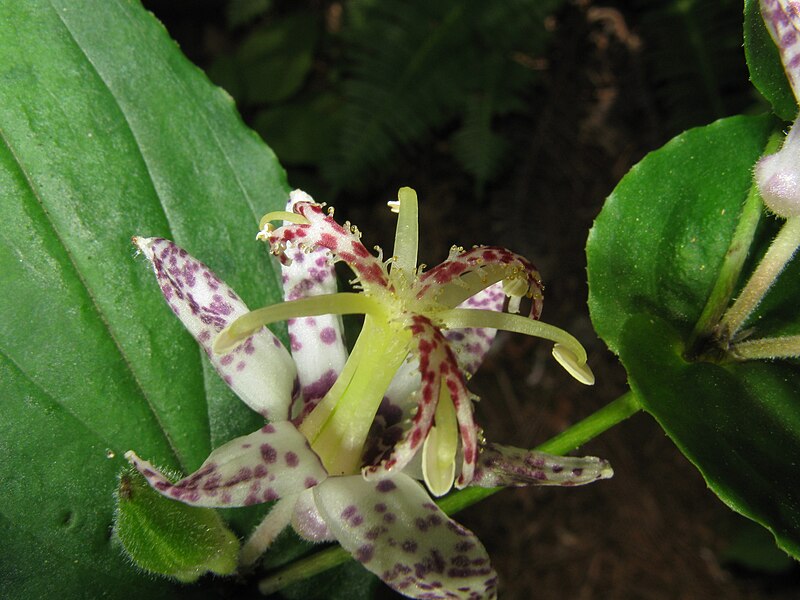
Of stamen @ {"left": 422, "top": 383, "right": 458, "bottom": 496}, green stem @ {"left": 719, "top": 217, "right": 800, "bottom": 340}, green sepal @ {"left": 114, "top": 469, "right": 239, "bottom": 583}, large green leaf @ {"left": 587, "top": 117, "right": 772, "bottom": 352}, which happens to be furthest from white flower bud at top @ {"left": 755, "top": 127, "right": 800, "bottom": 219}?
green sepal @ {"left": 114, "top": 469, "right": 239, "bottom": 583}

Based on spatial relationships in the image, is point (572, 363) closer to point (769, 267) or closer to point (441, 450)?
point (441, 450)

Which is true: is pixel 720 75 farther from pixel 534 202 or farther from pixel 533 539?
pixel 533 539

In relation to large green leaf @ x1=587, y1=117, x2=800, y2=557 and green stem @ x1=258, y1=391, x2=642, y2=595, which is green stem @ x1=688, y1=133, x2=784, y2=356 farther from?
green stem @ x1=258, y1=391, x2=642, y2=595

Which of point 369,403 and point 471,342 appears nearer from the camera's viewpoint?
point 369,403

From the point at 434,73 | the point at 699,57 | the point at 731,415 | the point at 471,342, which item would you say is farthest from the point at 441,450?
the point at 699,57

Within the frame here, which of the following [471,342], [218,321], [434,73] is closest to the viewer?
[218,321]

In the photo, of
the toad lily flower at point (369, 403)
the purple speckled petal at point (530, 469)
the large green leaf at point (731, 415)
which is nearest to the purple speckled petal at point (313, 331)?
the toad lily flower at point (369, 403)
